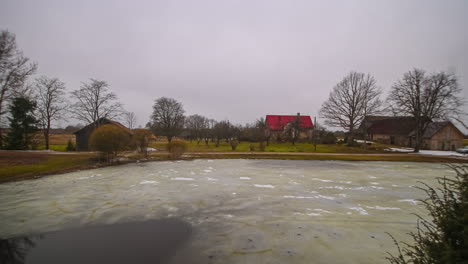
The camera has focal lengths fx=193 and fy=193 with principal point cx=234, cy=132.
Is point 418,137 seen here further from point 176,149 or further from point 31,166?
point 31,166

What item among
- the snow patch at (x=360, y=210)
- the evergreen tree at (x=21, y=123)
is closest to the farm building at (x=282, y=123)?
the evergreen tree at (x=21, y=123)

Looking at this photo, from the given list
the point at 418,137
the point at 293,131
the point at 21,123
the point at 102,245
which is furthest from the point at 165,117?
the point at 418,137

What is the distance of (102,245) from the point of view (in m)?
4.94

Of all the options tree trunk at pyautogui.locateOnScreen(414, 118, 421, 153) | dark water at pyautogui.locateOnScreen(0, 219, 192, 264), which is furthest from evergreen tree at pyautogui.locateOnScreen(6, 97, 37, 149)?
tree trunk at pyautogui.locateOnScreen(414, 118, 421, 153)

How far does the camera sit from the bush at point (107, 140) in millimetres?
17750

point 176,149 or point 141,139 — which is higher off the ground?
point 141,139

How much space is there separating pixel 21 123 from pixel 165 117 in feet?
73.3

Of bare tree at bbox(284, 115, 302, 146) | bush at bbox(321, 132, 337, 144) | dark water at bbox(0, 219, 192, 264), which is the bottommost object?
dark water at bbox(0, 219, 192, 264)

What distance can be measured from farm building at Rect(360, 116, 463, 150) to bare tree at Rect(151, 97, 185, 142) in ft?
124

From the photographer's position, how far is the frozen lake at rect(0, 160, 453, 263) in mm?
4773

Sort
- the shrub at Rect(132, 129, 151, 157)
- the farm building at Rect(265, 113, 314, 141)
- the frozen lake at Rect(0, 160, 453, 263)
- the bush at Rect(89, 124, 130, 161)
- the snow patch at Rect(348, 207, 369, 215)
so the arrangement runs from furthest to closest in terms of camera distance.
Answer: the farm building at Rect(265, 113, 314, 141) → the shrub at Rect(132, 129, 151, 157) → the bush at Rect(89, 124, 130, 161) → the snow patch at Rect(348, 207, 369, 215) → the frozen lake at Rect(0, 160, 453, 263)

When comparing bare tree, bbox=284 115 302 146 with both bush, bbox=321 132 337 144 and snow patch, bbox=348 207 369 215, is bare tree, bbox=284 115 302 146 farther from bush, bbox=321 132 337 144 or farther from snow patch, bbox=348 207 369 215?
snow patch, bbox=348 207 369 215

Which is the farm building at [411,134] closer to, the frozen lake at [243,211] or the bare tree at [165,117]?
the frozen lake at [243,211]

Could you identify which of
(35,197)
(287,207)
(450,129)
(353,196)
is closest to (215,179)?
(287,207)
